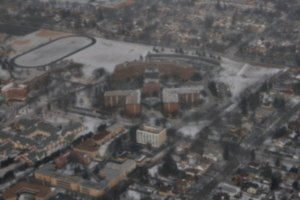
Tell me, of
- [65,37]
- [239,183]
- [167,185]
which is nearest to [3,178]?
[167,185]

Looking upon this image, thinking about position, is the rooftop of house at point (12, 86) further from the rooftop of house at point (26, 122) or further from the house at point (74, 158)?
the house at point (74, 158)

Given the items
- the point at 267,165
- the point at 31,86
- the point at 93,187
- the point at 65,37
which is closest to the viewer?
the point at 93,187

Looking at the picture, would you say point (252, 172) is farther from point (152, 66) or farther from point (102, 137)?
point (152, 66)

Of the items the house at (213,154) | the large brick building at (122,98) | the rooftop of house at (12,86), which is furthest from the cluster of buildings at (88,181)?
the rooftop of house at (12,86)

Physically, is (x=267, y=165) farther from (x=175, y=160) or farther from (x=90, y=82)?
(x=90, y=82)

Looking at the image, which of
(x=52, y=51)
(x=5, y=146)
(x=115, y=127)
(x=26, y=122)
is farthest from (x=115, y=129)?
(x=52, y=51)

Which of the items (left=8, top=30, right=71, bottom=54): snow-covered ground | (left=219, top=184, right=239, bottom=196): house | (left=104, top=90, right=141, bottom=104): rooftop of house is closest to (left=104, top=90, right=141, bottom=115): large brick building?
(left=104, top=90, right=141, bottom=104): rooftop of house

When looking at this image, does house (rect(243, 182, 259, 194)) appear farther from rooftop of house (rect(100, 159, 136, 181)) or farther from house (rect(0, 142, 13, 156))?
house (rect(0, 142, 13, 156))
